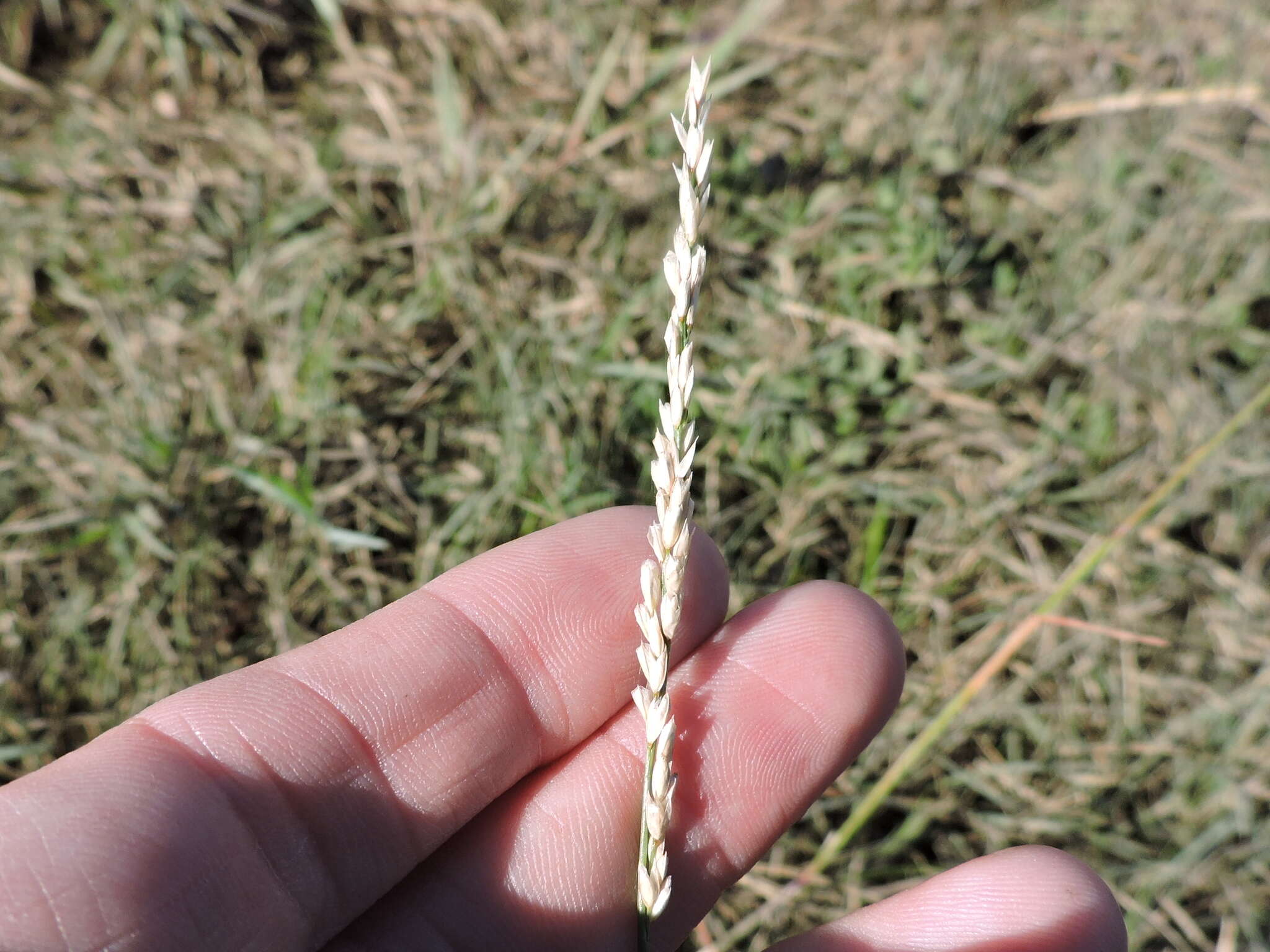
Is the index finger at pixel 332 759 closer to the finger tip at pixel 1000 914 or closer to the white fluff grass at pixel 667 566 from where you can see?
the white fluff grass at pixel 667 566

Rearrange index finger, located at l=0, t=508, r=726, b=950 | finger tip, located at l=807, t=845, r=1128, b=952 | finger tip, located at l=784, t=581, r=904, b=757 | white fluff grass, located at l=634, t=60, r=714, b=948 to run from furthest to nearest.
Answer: finger tip, located at l=784, t=581, r=904, b=757, finger tip, located at l=807, t=845, r=1128, b=952, white fluff grass, located at l=634, t=60, r=714, b=948, index finger, located at l=0, t=508, r=726, b=950

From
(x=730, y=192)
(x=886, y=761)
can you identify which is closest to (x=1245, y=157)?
(x=730, y=192)

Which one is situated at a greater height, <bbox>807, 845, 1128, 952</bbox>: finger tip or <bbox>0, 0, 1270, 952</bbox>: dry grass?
<bbox>0, 0, 1270, 952</bbox>: dry grass

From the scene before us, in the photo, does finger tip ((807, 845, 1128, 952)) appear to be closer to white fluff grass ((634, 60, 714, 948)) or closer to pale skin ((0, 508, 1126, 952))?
pale skin ((0, 508, 1126, 952))

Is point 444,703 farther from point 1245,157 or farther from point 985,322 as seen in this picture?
point 1245,157

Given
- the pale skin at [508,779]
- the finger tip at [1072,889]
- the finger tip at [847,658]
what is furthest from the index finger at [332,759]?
the finger tip at [1072,889]

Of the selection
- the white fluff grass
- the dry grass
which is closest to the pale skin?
the white fluff grass

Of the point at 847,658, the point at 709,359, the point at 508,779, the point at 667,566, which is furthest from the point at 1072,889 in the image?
the point at 709,359
